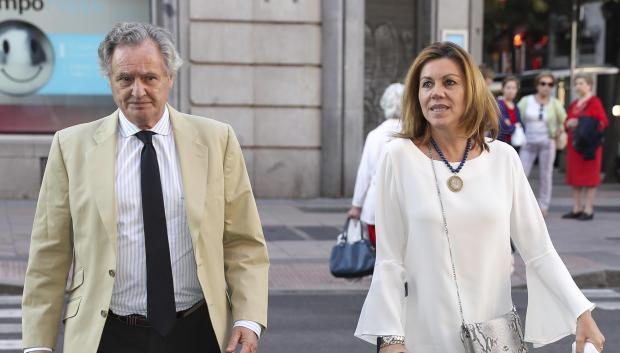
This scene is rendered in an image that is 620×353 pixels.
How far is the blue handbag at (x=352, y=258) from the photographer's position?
859 centimetres

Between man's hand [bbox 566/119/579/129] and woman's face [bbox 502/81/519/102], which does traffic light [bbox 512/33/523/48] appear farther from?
woman's face [bbox 502/81/519/102]

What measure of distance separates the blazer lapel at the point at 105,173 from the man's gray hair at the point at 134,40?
0.20m

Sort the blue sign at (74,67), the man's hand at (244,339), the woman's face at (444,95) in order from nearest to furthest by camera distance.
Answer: the man's hand at (244,339) < the woman's face at (444,95) < the blue sign at (74,67)

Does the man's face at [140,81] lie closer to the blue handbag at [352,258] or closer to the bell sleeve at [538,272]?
the bell sleeve at [538,272]

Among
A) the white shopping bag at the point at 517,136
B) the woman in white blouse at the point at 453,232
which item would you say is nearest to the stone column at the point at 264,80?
the white shopping bag at the point at 517,136

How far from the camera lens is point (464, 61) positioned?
11.7ft

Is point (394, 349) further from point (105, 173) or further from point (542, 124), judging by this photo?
point (542, 124)

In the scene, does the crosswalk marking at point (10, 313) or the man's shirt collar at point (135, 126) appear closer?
the man's shirt collar at point (135, 126)

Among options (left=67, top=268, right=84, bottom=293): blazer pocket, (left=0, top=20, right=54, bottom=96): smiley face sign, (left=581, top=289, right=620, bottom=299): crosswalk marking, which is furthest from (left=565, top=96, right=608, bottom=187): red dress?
(left=67, top=268, right=84, bottom=293): blazer pocket

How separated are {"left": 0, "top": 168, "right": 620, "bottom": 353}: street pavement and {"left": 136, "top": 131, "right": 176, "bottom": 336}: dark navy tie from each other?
419 centimetres

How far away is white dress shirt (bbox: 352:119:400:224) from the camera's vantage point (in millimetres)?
8422

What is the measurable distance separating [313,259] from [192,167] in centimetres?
792

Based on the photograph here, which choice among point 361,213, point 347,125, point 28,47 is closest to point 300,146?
point 347,125

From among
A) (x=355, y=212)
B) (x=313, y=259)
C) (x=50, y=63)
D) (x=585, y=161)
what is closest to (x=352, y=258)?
(x=355, y=212)
